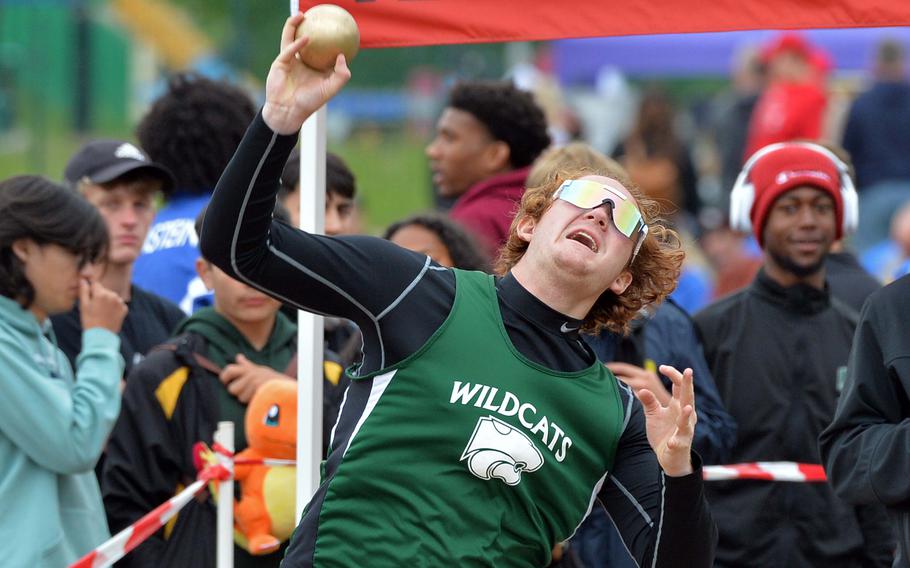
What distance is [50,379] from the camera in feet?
15.0

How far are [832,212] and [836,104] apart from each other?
998cm

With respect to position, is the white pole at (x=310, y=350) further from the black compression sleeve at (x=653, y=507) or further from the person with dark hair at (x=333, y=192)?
the person with dark hair at (x=333, y=192)

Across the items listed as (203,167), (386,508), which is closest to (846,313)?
(386,508)

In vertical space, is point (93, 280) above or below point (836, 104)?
below

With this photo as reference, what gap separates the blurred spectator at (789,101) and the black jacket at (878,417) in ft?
26.0

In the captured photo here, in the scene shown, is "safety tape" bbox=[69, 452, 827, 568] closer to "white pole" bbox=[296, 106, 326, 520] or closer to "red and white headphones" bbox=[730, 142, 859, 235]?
"white pole" bbox=[296, 106, 326, 520]

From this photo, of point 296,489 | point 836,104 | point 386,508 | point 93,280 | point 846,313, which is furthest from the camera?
point 836,104

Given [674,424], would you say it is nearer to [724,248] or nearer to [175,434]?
[175,434]

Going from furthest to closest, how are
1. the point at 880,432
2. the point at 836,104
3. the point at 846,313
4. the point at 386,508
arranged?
the point at 836,104
the point at 846,313
the point at 880,432
the point at 386,508

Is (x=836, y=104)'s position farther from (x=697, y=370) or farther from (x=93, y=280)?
(x=93, y=280)

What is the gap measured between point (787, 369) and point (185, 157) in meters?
2.97

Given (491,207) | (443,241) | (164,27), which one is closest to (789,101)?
(491,207)

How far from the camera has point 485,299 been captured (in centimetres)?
371

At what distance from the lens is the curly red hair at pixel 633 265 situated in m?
4.05
